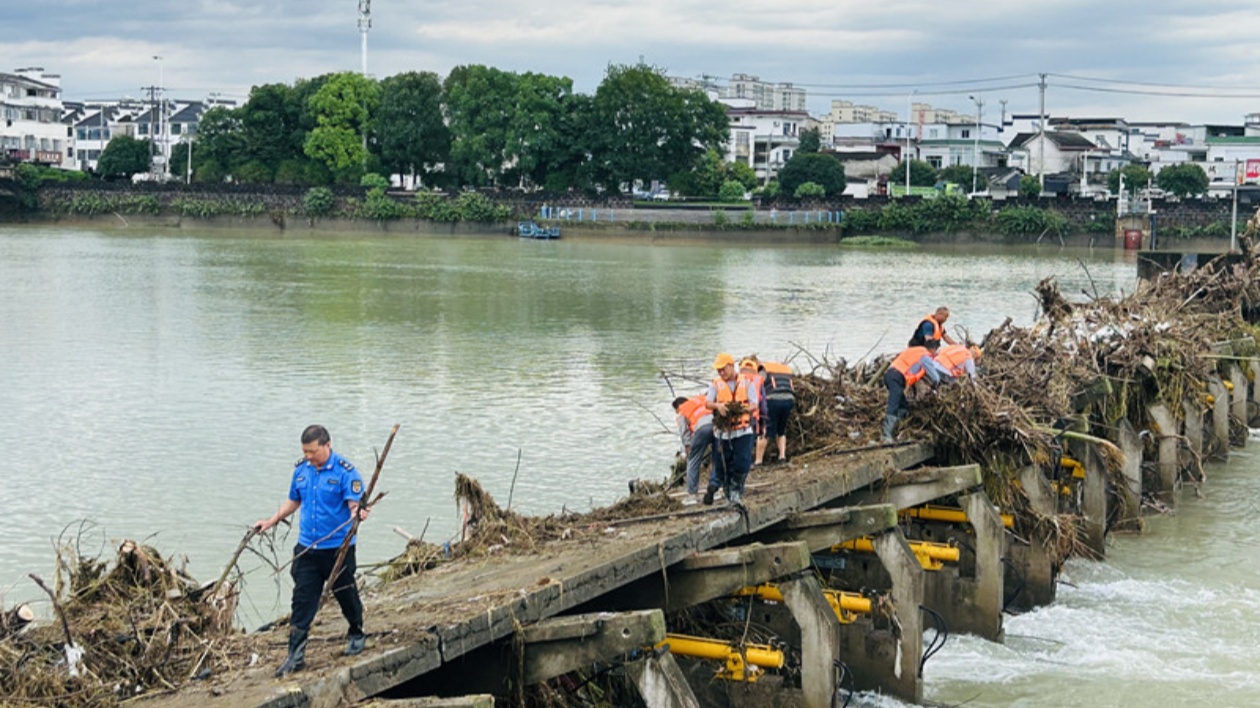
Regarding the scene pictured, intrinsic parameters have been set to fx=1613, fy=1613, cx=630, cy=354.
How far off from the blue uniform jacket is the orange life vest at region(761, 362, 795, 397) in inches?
286

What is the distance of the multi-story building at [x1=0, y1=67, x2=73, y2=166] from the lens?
14800cm

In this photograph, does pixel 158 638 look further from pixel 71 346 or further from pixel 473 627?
pixel 71 346

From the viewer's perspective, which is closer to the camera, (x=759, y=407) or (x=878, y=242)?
(x=759, y=407)

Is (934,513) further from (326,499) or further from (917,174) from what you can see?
(917,174)

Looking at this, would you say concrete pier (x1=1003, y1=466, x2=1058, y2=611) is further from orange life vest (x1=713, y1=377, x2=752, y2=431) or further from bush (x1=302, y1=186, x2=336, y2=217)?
bush (x1=302, y1=186, x2=336, y2=217)

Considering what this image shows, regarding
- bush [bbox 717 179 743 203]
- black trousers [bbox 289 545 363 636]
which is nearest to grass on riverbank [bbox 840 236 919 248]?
bush [bbox 717 179 743 203]

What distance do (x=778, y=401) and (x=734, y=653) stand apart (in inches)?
158

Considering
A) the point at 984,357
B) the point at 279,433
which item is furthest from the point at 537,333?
the point at 984,357

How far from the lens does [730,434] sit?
46.3 feet

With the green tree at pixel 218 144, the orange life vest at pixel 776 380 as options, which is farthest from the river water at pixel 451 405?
the green tree at pixel 218 144

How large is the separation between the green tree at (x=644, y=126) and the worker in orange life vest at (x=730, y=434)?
96.4 meters

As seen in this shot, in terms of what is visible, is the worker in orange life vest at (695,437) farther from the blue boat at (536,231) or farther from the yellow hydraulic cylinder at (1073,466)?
the blue boat at (536,231)

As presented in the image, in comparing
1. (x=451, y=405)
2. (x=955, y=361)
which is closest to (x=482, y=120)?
(x=451, y=405)

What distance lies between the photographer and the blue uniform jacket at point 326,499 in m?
9.82
